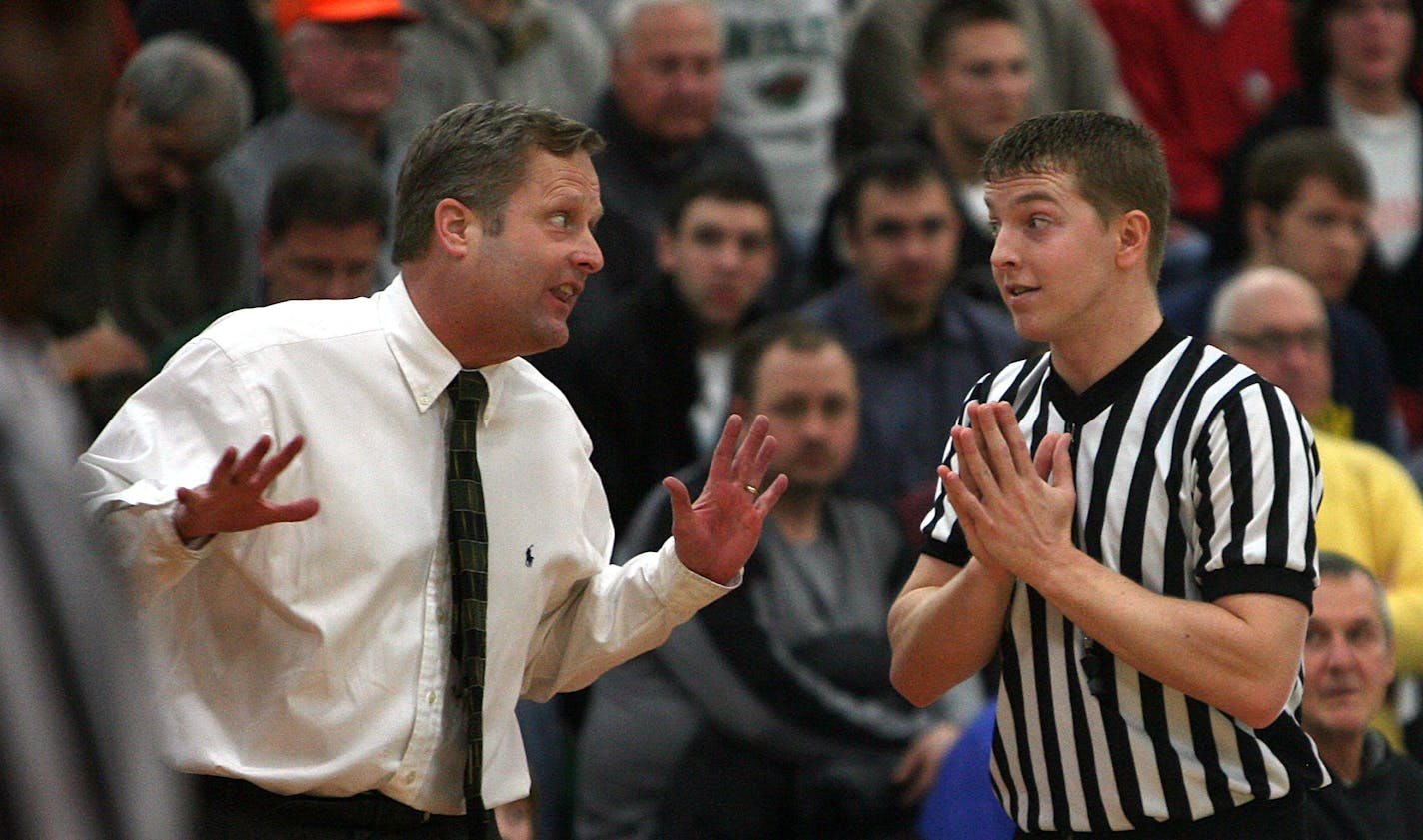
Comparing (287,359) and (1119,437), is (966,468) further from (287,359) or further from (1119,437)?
(287,359)

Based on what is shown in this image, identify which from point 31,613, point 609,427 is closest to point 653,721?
point 609,427

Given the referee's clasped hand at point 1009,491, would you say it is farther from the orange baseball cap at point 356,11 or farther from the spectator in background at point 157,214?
the orange baseball cap at point 356,11

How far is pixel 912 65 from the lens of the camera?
7.48 metres

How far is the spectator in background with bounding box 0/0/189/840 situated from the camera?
4.65 feet

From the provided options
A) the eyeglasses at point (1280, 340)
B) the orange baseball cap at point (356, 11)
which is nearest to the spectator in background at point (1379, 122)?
the eyeglasses at point (1280, 340)

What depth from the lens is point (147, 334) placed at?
586cm

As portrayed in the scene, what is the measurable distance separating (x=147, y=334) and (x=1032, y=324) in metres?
3.43

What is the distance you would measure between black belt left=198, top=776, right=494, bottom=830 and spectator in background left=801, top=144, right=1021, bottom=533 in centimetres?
304

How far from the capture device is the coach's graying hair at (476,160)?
3428 mm

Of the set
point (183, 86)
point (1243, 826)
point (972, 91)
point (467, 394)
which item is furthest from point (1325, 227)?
point (467, 394)

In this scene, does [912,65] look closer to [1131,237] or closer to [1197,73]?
[1197,73]

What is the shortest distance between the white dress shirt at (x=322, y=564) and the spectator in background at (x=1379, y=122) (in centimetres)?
465

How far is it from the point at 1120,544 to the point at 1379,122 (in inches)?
198

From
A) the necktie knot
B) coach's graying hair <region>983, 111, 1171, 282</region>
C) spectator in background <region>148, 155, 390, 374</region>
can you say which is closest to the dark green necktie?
the necktie knot
